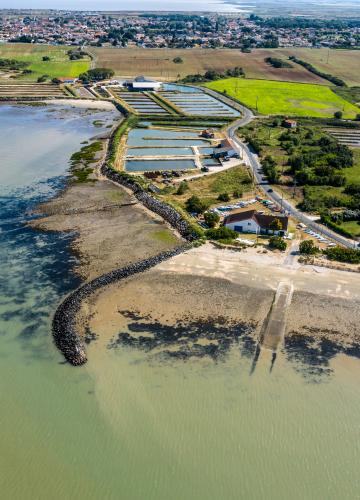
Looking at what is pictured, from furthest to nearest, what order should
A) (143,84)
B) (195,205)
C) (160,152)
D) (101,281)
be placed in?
(143,84)
(160,152)
(195,205)
(101,281)

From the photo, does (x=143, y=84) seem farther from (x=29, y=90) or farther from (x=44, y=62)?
(x=44, y=62)

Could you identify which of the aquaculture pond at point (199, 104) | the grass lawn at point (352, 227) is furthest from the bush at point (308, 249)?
the aquaculture pond at point (199, 104)

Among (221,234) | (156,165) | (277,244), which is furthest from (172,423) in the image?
(156,165)

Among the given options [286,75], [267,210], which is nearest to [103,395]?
[267,210]

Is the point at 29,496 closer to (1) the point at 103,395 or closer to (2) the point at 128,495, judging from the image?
(2) the point at 128,495

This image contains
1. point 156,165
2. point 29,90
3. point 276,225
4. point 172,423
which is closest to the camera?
point 172,423

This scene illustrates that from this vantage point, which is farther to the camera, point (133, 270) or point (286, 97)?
point (286, 97)
